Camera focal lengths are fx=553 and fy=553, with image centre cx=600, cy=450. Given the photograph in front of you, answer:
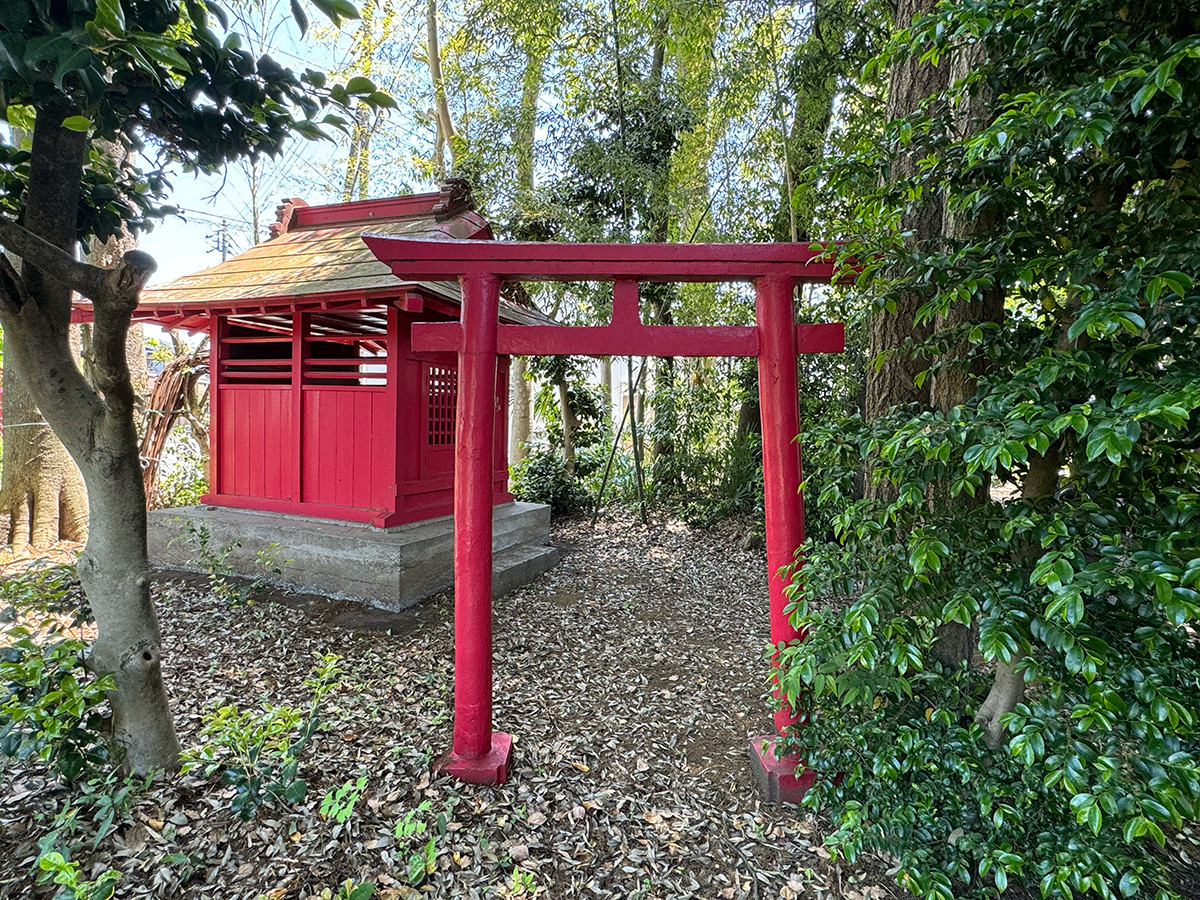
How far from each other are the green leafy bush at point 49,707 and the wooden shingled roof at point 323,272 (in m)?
2.63

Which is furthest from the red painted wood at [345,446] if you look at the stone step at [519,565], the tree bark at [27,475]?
the tree bark at [27,475]

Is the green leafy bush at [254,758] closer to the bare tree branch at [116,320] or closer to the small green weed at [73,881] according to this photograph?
the small green weed at [73,881]

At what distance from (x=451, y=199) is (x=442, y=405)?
78.4 inches

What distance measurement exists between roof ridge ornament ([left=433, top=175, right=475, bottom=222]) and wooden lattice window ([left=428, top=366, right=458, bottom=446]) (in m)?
1.50

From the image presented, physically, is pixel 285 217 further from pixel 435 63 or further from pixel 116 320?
pixel 116 320

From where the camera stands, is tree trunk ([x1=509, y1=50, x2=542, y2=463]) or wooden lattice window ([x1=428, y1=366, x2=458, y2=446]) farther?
tree trunk ([x1=509, y1=50, x2=542, y2=463])

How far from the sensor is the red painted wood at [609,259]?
221 centimetres

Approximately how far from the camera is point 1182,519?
1.21 meters

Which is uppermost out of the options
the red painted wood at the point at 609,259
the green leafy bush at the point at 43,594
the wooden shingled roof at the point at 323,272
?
the wooden shingled roof at the point at 323,272

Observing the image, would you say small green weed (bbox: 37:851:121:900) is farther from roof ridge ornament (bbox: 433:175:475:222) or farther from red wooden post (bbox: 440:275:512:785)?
roof ridge ornament (bbox: 433:175:475:222)

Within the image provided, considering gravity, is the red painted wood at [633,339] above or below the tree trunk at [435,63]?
below

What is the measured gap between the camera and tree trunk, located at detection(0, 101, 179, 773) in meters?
1.80

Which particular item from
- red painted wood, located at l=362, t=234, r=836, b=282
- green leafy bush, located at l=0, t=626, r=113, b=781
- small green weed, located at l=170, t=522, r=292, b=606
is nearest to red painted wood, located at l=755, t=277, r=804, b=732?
red painted wood, located at l=362, t=234, r=836, b=282

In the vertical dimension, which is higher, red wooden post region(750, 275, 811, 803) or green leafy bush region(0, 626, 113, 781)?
red wooden post region(750, 275, 811, 803)
